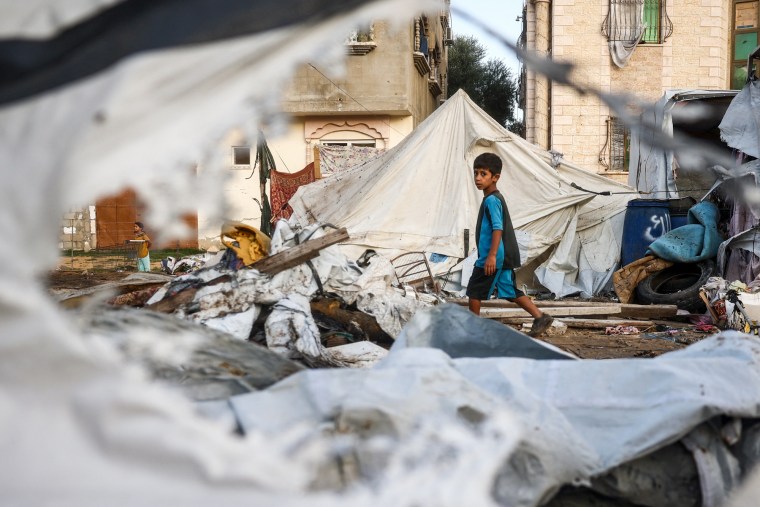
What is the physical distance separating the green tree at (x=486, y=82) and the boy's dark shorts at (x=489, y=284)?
23431 millimetres

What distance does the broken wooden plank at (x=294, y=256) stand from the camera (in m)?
5.53

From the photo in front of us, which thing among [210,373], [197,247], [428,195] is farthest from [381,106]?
[210,373]

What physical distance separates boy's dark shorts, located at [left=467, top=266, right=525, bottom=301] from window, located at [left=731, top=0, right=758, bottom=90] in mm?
14968

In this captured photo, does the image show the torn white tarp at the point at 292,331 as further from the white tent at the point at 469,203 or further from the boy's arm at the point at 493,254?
the white tent at the point at 469,203

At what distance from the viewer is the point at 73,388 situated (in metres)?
1.20

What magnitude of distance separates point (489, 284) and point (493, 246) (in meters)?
0.34

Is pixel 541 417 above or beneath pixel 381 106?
beneath

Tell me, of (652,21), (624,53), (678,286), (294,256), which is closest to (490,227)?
(294,256)

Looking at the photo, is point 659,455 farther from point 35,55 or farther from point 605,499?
point 35,55

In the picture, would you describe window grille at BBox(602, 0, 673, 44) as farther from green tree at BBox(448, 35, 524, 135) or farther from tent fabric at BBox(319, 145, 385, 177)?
green tree at BBox(448, 35, 524, 135)

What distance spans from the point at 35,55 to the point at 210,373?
1011 millimetres

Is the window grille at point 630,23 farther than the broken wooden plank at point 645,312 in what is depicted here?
Yes

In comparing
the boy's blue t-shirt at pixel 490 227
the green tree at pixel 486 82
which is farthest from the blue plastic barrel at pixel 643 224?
the green tree at pixel 486 82

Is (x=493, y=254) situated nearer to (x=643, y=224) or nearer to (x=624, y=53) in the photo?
(x=643, y=224)
